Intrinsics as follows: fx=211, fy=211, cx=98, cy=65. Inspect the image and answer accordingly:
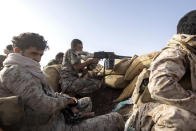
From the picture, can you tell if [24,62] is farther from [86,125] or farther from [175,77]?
[175,77]

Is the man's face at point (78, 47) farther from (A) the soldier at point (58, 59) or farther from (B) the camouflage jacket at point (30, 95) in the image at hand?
(B) the camouflage jacket at point (30, 95)

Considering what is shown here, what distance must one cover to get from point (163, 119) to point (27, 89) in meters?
1.13

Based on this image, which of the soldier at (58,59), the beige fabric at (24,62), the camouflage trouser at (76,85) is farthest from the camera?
the soldier at (58,59)

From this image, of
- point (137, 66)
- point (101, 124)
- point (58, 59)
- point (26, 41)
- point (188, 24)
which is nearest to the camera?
point (188, 24)

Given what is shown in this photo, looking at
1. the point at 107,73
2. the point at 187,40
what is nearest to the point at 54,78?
the point at 107,73

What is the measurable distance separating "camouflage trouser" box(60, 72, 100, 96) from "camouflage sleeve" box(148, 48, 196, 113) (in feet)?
10.1

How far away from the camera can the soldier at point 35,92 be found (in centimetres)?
181

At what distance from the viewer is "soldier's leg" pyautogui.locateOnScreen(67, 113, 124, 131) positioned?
6.93ft

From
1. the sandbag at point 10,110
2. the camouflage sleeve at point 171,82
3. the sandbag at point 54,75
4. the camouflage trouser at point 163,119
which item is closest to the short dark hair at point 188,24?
the camouflage sleeve at point 171,82

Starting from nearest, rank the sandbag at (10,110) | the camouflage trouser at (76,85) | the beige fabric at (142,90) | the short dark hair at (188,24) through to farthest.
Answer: the sandbag at (10,110) → the short dark hair at (188,24) → the beige fabric at (142,90) → the camouflage trouser at (76,85)

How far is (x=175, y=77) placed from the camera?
157 centimetres

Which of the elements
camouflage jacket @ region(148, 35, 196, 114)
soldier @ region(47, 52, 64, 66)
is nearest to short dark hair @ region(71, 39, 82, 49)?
soldier @ region(47, 52, 64, 66)

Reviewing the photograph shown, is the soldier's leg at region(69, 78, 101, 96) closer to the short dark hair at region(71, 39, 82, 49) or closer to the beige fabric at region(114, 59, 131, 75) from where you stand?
the beige fabric at region(114, 59, 131, 75)

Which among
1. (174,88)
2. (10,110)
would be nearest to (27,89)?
(10,110)
